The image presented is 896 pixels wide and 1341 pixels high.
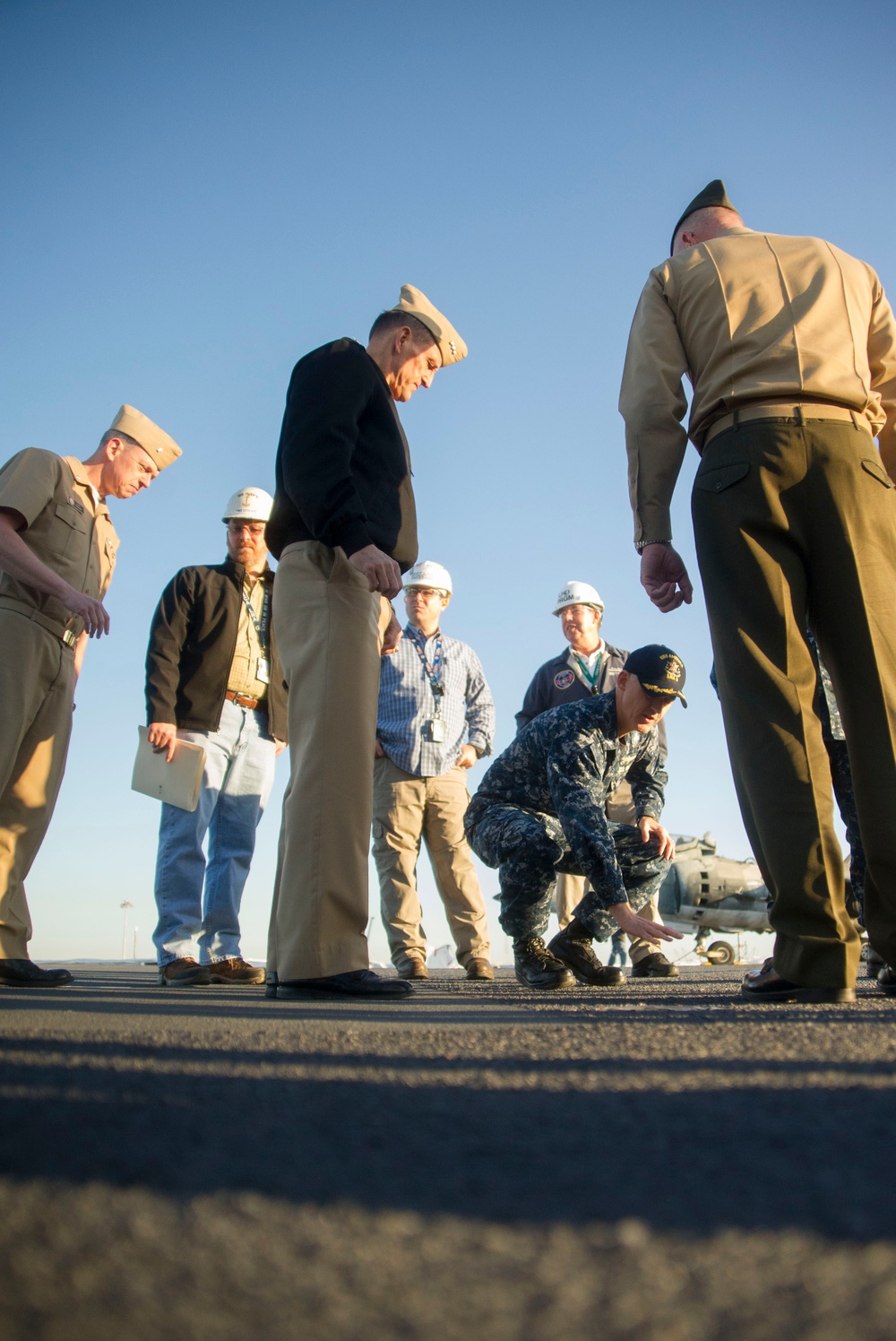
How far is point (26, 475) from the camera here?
3.38 m

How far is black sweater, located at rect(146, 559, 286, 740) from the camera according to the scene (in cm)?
451

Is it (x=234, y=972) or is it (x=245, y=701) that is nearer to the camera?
(x=234, y=972)

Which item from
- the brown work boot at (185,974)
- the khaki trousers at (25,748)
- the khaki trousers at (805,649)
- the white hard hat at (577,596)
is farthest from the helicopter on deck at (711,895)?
the khaki trousers at (805,649)

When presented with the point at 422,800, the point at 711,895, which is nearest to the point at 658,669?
the point at 422,800

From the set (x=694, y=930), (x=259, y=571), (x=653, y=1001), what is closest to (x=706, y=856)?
(x=694, y=930)

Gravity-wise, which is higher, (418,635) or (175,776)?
(418,635)

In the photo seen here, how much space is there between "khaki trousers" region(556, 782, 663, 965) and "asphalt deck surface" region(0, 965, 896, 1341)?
4.39 metres

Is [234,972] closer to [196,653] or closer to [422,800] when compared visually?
[196,653]

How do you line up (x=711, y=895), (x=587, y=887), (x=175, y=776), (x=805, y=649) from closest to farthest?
(x=805, y=649)
(x=175, y=776)
(x=587, y=887)
(x=711, y=895)

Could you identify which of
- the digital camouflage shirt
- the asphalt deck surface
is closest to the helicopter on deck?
the digital camouflage shirt

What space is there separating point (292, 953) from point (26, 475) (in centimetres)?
193

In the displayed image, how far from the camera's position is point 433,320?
333 centimetres

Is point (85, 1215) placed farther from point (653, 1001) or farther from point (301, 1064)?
point (653, 1001)

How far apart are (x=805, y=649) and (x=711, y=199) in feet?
5.10
